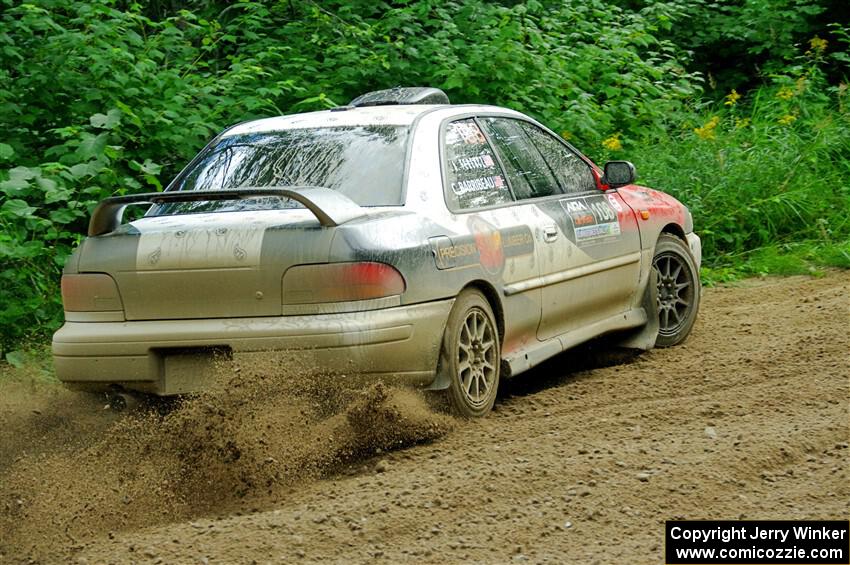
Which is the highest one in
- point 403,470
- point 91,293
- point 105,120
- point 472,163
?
point 472,163

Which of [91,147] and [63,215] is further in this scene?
[91,147]

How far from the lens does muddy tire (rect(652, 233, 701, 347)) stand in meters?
7.78

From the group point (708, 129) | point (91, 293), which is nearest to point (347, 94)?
point (708, 129)

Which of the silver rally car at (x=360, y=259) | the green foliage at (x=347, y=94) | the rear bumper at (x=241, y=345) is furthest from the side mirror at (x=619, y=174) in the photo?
the green foliage at (x=347, y=94)

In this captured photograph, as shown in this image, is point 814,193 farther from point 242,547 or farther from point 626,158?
point 242,547

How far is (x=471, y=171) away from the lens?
6.25m

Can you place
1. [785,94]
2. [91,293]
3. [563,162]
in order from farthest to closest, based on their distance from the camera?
[785,94]
[563,162]
[91,293]

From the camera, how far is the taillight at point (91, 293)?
5.48 meters

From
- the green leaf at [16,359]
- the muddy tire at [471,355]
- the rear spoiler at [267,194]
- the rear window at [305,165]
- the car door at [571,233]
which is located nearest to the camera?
the rear spoiler at [267,194]

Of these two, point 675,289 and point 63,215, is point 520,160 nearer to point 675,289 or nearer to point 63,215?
point 675,289

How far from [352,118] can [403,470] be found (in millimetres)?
2076

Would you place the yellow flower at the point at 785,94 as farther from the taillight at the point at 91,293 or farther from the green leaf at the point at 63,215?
the taillight at the point at 91,293

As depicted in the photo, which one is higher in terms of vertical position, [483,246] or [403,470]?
[483,246]

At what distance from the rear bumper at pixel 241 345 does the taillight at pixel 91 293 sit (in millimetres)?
79
